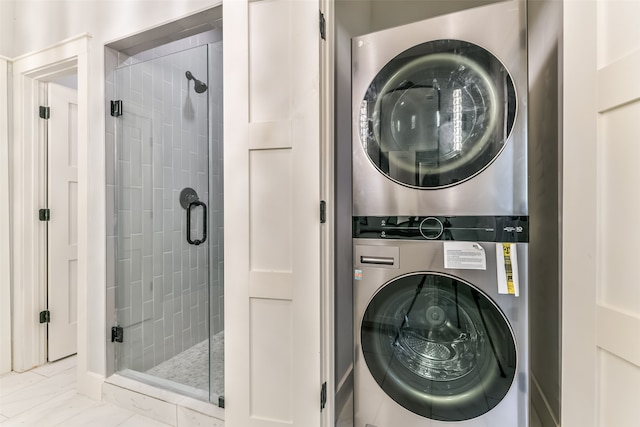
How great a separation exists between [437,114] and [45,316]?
3015 mm

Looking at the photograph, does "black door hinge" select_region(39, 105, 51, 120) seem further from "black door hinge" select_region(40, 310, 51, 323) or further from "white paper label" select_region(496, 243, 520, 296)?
"white paper label" select_region(496, 243, 520, 296)

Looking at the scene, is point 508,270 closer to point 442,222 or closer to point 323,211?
point 442,222

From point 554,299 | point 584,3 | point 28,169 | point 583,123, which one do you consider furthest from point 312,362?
point 28,169

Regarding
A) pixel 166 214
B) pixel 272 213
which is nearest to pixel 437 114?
pixel 272 213

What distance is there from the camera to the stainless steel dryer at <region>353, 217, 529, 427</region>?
108 cm

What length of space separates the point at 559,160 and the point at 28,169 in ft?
10.7

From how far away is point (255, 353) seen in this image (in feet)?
4.31

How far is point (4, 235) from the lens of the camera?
84.0 inches

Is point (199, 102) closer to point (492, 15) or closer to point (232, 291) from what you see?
point (232, 291)

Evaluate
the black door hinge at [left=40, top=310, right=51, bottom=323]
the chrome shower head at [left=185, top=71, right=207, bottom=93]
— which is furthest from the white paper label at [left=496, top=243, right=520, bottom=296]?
the black door hinge at [left=40, top=310, right=51, bottom=323]

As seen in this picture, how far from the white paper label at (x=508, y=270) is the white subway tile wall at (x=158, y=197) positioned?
4.90 ft

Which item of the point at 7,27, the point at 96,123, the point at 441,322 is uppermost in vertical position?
the point at 7,27

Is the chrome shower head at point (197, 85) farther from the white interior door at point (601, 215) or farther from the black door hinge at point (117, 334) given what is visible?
the white interior door at point (601, 215)

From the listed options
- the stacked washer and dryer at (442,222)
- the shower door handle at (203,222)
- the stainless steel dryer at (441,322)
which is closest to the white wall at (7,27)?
the shower door handle at (203,222)
